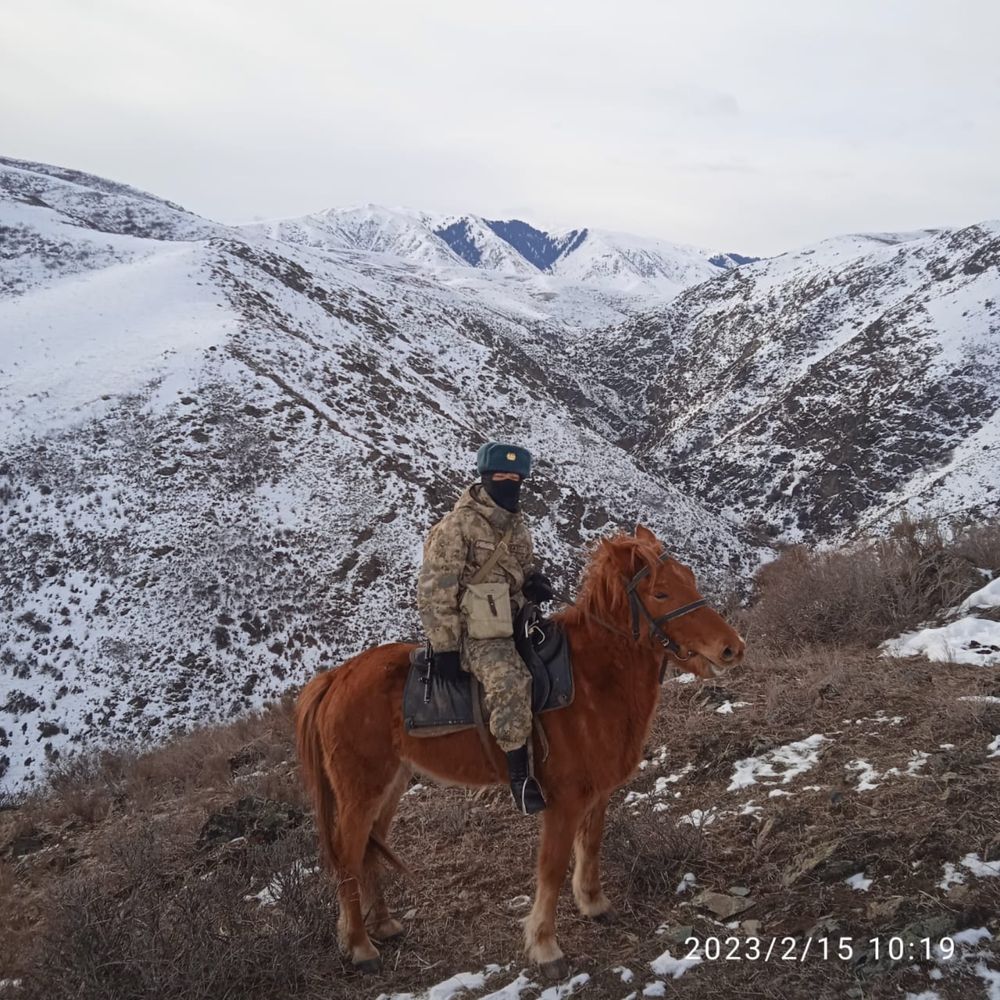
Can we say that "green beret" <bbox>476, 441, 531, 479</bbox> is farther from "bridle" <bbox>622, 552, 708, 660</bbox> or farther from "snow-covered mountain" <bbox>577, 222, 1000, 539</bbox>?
"snow-covered mountain" <bbox>577, 222, 1000, 539</bbox>

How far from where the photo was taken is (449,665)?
4.07 m

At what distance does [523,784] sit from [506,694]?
1.80ft

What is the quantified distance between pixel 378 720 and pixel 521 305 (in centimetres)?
8704

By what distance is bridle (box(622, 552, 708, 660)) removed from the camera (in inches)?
150

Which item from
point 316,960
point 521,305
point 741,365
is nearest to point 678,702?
point 316,960

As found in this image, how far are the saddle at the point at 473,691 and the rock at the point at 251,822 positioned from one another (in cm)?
311

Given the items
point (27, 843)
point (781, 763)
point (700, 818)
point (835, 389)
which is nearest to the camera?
point (700, 818)

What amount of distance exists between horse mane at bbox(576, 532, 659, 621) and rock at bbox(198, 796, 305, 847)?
4076 millimetres

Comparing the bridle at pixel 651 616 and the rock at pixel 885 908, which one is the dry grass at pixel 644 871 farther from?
the bridle at pixel 651 616

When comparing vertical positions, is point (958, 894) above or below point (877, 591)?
below

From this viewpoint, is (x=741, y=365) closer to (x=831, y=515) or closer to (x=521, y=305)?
→ (x=831, y=515)

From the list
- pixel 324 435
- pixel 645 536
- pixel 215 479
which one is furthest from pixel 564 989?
pixel 324 435

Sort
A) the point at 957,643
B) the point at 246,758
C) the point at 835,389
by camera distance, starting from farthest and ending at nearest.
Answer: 1. the point at 835,389
2. the point at 246,758
3. the point at 957,643

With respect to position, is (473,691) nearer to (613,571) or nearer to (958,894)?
(613,571)
